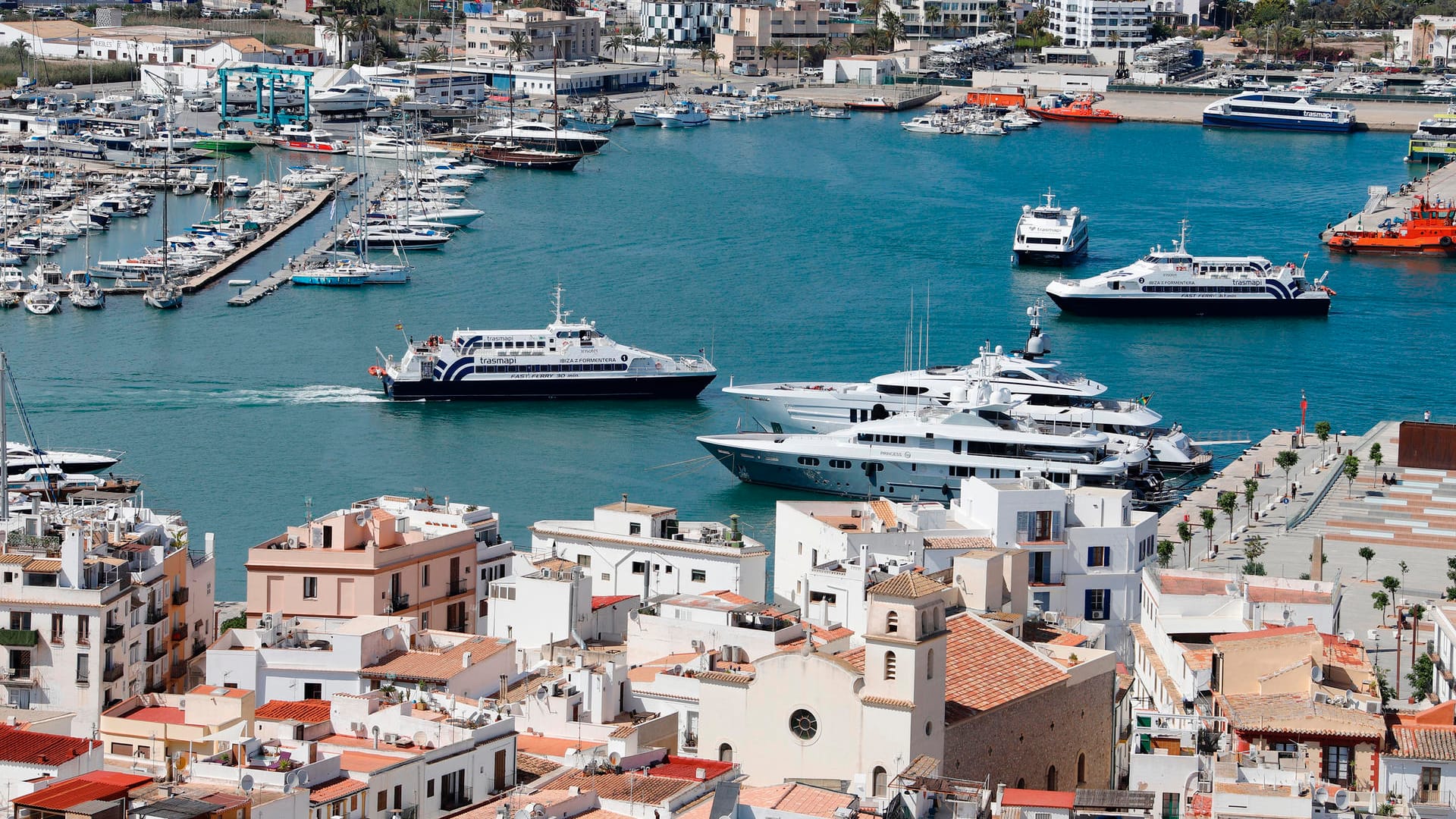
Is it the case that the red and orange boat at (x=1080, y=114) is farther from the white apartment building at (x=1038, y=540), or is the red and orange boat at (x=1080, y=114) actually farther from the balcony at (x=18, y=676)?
the balcony at (x=18, y=676)

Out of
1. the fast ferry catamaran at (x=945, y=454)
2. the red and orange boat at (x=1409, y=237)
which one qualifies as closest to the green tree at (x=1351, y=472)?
the fast ferry catamaran at (x=945, y=454)

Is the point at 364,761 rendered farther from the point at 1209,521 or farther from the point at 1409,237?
the point at 1409,237

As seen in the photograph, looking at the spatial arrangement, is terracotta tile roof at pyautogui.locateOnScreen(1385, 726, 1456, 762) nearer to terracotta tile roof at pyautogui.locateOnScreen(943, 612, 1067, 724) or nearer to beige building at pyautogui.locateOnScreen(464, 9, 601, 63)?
terracotta tile roof at pyautogui.locateOnScreen(943, 612, 1067, 724)

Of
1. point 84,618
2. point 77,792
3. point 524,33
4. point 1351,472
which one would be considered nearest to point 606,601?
point 84,618

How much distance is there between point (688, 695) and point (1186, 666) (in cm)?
638

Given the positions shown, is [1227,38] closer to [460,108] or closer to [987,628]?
[460,108]

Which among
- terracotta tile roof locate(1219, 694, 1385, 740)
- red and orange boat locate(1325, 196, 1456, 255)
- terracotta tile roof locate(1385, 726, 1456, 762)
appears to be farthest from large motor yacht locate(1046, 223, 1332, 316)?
terracotta tile roof locate(1385, 726, 1456, 762)

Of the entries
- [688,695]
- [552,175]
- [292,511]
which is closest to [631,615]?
[688,695]

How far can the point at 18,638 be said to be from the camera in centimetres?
3167

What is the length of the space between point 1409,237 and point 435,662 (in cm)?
7313

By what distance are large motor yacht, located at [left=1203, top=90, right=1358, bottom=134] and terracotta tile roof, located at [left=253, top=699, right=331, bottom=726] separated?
12024 centimetres

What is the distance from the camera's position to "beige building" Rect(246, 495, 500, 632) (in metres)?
35.2

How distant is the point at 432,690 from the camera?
1144 inches

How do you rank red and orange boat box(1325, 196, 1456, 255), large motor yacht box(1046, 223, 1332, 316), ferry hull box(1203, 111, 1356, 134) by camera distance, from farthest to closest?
ferry hull box(1203, 111, 1356, 134) < red and orange boat box(1325, 196, 1456, 255) < large motor yacht box(1046, 223, 1332, 316)
